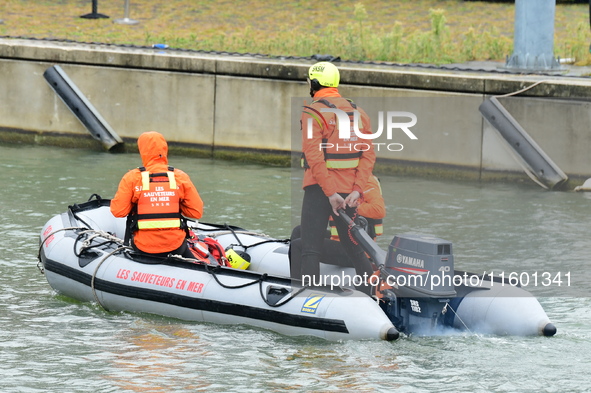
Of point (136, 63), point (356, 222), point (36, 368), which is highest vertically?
point (136, 63)

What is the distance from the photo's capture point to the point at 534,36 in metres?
15.8

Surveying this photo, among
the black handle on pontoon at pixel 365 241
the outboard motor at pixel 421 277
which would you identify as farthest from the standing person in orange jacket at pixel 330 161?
the outboard motor at pixel 421 277

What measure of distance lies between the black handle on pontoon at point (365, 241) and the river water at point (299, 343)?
1.98 feet

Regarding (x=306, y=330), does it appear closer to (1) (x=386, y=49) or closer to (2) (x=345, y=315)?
(2) (x=345, y=315)

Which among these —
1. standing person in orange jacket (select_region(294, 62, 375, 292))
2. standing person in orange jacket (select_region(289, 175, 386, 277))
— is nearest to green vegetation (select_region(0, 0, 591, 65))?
standing person in orange jacket (select_region(289, 175, 386, 277))

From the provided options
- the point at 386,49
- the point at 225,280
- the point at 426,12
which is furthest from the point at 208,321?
the point at 426,12

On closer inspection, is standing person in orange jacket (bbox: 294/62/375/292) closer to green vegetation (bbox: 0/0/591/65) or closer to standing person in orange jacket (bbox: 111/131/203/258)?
standing person in orange jacket (bbox: 111/131/203/258)

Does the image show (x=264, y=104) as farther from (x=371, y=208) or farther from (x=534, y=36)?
(x=371, y=208)

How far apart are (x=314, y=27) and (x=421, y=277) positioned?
13.3m

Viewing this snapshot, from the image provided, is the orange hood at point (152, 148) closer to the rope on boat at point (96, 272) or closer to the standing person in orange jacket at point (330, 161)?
the rope on boat at point (96, 272)

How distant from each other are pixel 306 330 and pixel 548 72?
8544 mm

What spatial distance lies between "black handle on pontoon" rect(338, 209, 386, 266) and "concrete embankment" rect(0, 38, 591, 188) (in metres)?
5.16

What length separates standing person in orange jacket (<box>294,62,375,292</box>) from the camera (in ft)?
26.7

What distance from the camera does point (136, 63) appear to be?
55.2ft
